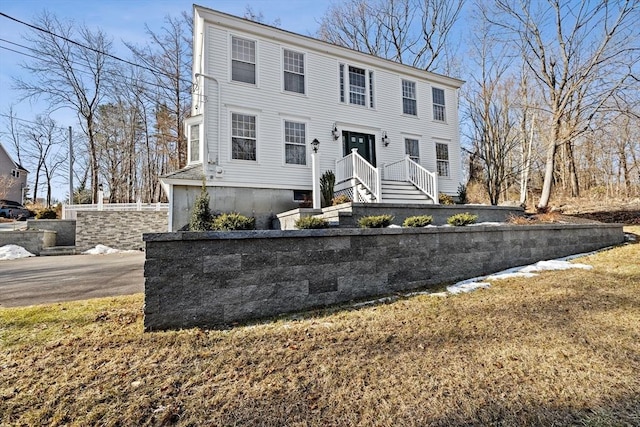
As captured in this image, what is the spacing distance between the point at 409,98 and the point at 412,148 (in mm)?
2049

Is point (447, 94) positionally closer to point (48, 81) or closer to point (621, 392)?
point (621, 392)

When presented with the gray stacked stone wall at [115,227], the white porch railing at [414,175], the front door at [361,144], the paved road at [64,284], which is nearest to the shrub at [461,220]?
the white porch railing at [414,175]

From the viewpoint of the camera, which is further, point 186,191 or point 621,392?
point 186,191

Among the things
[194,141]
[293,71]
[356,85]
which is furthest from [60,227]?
[356,85]

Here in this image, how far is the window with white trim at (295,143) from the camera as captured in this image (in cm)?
990

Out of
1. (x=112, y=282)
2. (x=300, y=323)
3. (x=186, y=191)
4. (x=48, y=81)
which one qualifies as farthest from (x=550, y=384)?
(x=48, y=81)

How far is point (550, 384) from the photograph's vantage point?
2.14 meters

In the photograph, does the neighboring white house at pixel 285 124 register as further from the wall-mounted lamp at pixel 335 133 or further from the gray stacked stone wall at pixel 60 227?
the gray stacked stone wall at pixel 60 227

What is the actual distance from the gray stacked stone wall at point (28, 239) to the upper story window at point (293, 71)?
38.3ft

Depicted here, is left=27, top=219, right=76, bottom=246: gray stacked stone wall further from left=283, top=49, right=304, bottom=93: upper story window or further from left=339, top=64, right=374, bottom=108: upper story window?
left=339, top=64, right=374, bottom=108: upper story window

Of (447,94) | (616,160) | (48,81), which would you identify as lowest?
(616,160)

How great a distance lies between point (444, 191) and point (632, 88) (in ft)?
22.2

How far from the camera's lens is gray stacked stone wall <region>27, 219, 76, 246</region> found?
1347cm

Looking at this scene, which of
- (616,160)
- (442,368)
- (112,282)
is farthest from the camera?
(616,160)
